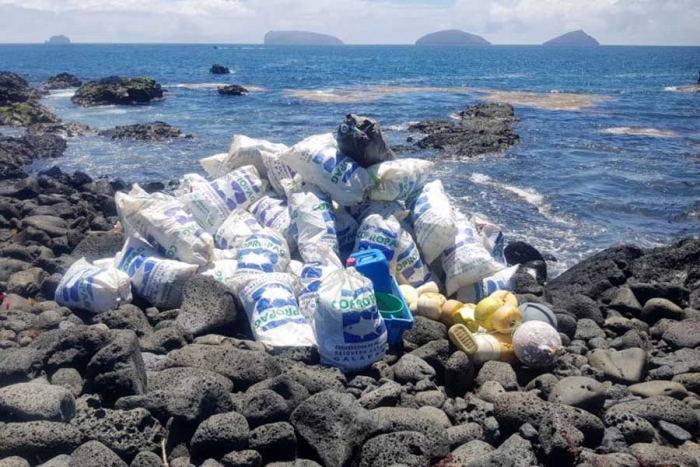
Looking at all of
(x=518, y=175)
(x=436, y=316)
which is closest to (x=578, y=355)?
(x=436, y=316)

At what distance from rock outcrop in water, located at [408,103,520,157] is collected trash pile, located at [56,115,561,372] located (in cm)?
1320

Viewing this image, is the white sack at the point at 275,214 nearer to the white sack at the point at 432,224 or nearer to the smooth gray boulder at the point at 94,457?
the white sack at the point at 432,224

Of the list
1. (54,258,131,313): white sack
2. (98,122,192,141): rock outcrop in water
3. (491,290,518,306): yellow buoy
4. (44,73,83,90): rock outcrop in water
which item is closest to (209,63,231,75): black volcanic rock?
(44,73,83,90): rock outcrop in water

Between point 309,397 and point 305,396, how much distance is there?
6.9 inches

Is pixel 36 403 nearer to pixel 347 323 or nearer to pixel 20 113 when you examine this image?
pixel 347 323

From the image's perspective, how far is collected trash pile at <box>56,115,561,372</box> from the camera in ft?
17.1

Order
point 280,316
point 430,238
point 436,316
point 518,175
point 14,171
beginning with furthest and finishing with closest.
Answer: point 518,175 < point 14,171 < point 430,238 < point 436,316 < point 280,316

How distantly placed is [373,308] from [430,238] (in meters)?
1.86

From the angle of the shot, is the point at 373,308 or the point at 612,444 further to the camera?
the point at 373,308

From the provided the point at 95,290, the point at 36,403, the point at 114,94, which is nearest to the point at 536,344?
the point at 36,403

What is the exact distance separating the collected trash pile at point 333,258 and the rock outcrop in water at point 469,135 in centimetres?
1320

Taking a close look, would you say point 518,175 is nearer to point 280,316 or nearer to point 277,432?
point 280,316

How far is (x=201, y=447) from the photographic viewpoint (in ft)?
12.5

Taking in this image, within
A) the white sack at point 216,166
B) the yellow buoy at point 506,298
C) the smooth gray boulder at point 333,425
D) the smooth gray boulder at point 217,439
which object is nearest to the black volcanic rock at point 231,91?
the white sack at point 216,166
